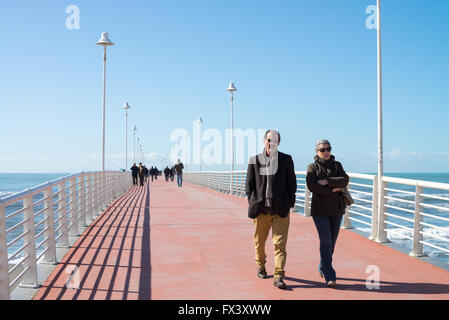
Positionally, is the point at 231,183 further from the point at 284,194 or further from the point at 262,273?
the point at 284,194

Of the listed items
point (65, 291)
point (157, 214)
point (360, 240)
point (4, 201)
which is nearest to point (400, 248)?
point (360, 240)

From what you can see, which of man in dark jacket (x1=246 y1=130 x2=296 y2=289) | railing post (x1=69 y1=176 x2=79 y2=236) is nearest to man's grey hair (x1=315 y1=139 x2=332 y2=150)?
man in dark jacket (x1=246 y1=130 x2=296 y2=289)

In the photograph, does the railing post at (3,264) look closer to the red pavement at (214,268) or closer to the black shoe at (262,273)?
the red pavement at (214,268)

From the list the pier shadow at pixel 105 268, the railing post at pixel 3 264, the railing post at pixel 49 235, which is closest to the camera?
the railing post at pixel 3 264

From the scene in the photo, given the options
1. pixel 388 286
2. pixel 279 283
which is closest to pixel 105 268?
pixel 279 283

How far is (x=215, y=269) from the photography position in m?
5.84

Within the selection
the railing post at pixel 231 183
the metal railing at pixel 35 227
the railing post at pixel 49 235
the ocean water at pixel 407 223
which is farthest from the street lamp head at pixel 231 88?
the railing post at pixel 49 235

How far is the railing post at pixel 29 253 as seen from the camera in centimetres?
497

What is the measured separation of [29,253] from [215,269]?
2.21m

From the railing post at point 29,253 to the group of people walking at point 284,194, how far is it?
2.43m
